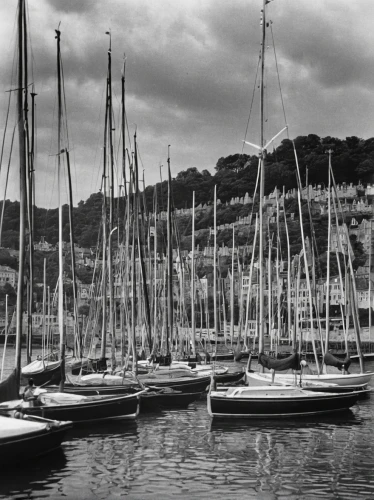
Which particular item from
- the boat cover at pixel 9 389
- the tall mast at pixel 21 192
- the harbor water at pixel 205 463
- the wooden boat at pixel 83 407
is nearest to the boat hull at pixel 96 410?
the wooden boat at pixel 83 407

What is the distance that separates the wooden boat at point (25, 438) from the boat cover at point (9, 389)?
4.58 ft

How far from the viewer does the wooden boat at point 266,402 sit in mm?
27328

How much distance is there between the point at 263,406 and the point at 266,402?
20 centimetres

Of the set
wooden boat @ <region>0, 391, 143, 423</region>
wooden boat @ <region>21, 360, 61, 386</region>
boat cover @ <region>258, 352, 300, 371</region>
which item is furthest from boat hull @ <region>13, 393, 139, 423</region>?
wooden boat @ <region>21, 360, 61, 386</region>

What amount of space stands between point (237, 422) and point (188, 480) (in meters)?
9.42

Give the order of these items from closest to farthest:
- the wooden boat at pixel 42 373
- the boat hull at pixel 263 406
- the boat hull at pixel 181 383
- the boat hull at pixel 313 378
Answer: the boat hull at pixel 263 406, the boat hull at pixel 313 378, the boat hull at pixel 181 383, the wooden boat at pixel 42 373

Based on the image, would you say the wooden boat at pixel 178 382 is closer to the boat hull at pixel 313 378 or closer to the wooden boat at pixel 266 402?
the boat hull at pixel 313 378

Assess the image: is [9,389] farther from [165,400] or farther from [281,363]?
[281,363]

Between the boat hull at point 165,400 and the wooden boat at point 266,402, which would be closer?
the wooden boat at point 266,402

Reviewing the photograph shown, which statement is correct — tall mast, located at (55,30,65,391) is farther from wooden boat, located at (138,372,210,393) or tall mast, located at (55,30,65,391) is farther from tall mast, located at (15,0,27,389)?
wooden boat, located at (138,372,210,393)

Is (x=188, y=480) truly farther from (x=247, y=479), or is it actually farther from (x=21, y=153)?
(x=21, y=153)

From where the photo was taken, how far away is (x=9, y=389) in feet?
69.1

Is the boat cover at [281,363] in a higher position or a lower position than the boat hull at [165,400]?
higher

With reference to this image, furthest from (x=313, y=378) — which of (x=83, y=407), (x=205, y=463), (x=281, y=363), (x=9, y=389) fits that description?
(x=9, y=389)
